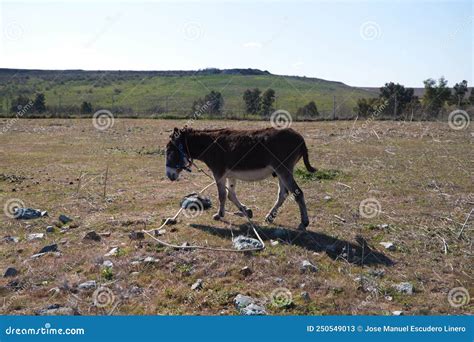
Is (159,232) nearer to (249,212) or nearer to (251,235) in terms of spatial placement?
(251,235)

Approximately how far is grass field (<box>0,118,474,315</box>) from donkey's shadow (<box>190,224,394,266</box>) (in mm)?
38

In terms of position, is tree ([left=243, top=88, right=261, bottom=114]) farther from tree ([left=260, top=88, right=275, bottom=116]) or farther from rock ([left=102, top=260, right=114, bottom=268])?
rock ([left=102, top=260, right=114, bottom=268])

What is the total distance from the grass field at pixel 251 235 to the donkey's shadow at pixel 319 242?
0.04m

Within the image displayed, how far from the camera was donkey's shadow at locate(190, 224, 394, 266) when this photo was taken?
8.87 meters

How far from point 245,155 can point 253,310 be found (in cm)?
466

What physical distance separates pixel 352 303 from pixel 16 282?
18.4ft

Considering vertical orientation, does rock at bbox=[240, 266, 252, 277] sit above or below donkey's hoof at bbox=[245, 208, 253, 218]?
below

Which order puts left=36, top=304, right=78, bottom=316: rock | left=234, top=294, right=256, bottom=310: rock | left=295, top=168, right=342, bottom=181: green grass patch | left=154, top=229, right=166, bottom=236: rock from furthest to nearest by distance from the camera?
left=295, top=168, right=342, bottom=181: green grass patch, left=154, top=229, right=166, bottom=236: rock, left=234, top=294, right=256, bottom=310: rock, left=36, top=304, right=78, bottom=316: rock

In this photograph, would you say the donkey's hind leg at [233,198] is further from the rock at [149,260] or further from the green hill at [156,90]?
the green hill at [156,90]

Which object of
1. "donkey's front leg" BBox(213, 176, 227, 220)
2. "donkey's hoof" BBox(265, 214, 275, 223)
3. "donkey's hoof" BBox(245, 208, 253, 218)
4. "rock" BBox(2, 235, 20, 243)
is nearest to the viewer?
"rock" BBox(2, 235, 20, 243)

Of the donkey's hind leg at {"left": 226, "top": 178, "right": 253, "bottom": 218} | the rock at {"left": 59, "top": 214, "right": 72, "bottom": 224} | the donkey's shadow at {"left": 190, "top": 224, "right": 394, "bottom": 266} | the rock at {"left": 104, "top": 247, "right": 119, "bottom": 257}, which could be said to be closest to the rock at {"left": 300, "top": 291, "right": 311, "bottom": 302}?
the donkey's shadow at {"left": 190, "top": 224, "right": 394, "bottom": 266}

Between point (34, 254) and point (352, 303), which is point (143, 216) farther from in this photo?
point (352, 303)

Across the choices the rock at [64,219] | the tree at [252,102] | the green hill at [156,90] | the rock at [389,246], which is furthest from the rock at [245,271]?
the tree at [252,102]

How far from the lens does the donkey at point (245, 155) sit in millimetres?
10492
